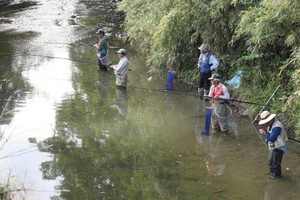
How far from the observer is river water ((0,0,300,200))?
6.24 metres

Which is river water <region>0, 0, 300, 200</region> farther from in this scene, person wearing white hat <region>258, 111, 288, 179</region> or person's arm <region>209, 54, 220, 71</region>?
person's arm <region>209, 54, 220, 71</region>

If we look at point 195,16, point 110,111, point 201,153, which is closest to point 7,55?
point 110,111

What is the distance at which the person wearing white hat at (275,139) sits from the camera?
6477 mm

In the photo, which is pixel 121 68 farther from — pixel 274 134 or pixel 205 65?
pixel 274 134

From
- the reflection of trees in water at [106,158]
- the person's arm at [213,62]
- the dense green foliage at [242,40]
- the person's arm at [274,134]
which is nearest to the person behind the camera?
the reflection of trees in water at [106,158]

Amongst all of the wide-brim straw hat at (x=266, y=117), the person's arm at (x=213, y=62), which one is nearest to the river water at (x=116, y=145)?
the wide-brim straw hat at (x=266, y=117)

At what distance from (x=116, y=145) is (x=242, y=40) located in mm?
5432

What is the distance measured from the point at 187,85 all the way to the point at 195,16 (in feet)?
8.50

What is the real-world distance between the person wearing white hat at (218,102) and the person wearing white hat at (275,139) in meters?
1.94

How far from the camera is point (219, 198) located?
5953 millimetres

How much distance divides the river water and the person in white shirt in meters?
0.29

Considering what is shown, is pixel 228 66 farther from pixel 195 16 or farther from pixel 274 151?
pixel 274 151

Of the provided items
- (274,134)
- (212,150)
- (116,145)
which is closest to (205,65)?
(212,150)

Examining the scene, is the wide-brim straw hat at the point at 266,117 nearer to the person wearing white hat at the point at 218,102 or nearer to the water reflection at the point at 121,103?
the person wearing white hat at the point at 218,102
